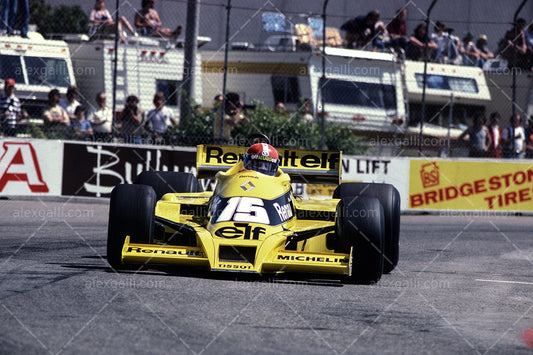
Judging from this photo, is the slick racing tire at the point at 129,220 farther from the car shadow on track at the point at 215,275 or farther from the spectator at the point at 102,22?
the spectator at the point at 102,22

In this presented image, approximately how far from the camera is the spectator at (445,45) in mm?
19984

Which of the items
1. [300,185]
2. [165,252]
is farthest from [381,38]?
[165,252]

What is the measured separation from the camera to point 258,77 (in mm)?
19328

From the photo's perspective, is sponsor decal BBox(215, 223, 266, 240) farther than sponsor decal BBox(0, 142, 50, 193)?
No

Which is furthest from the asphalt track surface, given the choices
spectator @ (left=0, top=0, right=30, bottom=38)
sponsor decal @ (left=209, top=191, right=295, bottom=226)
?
spectator @ (left=0, top=0, right=30, bottom=38)

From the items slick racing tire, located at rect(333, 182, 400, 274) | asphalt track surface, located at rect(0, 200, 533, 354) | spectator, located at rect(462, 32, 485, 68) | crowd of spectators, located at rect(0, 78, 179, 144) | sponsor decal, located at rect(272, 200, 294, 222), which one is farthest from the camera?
spectator, located at rect(462, 32, 485, 68)

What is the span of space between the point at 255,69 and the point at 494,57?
5522mm

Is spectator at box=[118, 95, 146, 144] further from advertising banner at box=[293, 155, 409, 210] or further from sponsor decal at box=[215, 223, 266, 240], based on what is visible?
sponsor decal at box=[215, 223, 266, 240]

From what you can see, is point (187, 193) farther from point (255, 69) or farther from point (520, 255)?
point (255, 69)

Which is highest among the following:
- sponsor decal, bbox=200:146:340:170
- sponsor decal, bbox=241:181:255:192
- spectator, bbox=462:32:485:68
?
spectator, bbox=462:32:485:68

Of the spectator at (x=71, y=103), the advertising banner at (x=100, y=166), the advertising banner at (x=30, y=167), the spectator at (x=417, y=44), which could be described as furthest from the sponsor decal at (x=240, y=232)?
the spectator at (x=417, y=44)

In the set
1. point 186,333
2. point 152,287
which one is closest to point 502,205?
point 152,287

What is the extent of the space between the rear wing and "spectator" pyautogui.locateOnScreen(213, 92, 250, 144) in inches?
243

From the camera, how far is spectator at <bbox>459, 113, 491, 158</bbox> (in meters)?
17.6
